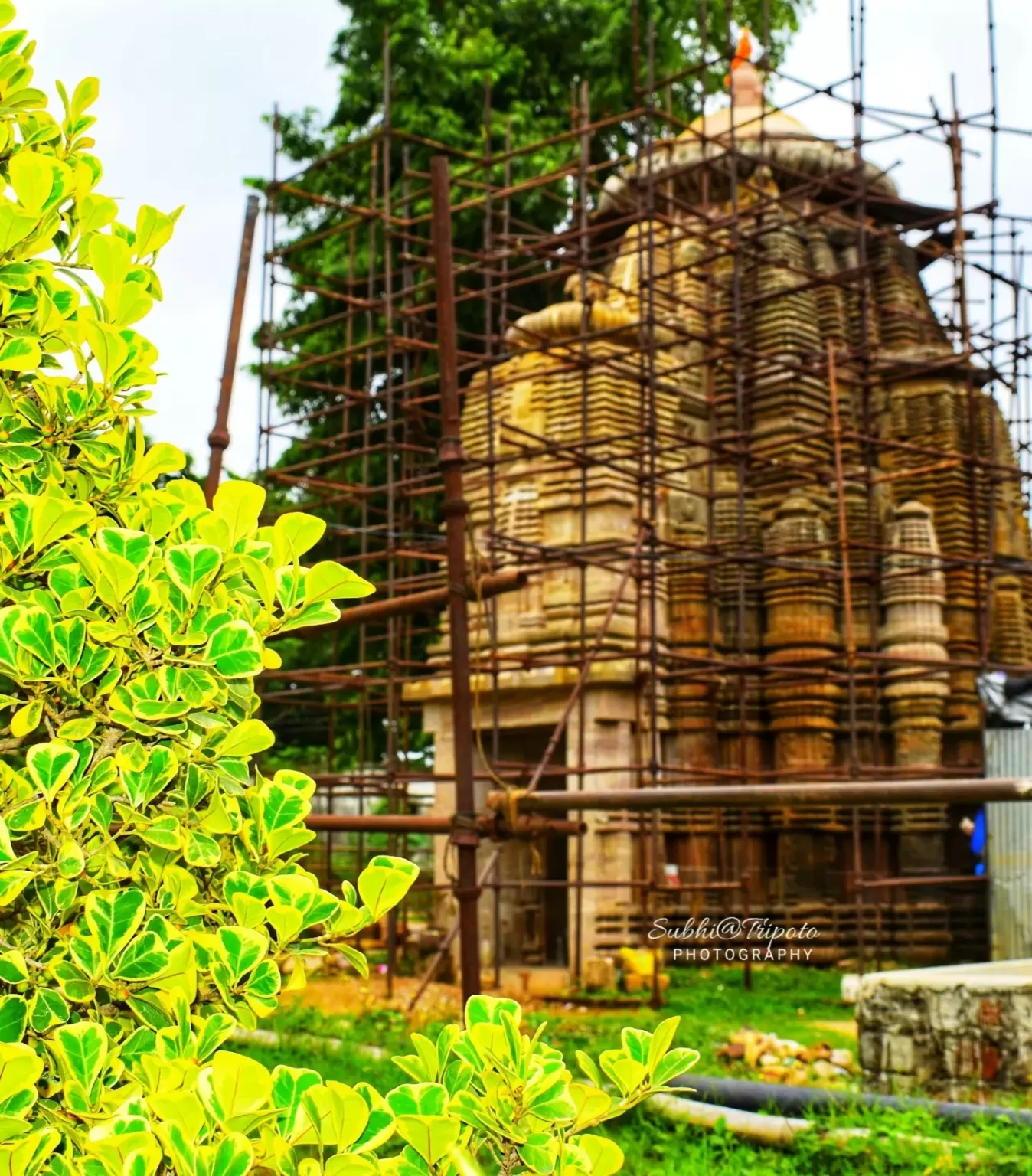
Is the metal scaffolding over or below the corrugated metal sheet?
over

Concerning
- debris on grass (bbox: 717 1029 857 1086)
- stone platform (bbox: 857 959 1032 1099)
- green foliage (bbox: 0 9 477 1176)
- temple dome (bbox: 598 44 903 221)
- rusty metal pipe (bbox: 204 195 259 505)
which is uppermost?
temple dome (bbox: 598 44 903 221)

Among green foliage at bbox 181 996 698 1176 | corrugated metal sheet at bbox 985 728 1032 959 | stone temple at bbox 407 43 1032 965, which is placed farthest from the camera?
stone temple at bbox 407 43 1032 965

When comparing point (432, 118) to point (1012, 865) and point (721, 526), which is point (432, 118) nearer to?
point (721, 526)

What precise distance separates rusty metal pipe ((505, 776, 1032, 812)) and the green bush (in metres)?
2.19

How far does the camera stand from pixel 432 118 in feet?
61.7

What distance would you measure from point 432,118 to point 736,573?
28.6 ft

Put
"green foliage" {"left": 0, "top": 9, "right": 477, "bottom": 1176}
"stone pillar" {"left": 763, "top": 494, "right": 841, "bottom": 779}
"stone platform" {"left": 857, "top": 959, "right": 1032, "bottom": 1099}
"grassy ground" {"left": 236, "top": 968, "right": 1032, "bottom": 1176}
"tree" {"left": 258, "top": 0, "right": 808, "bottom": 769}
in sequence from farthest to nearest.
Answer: "tree" {"left": 258, "top": 0, "right": 808, "bottom": 769} → "stone pillar" {"left": 763, "top": 494, "right": 841, "bottom": 779} → "stone platform" {"left": 857, "top": 959, "right": 1032, "bottom": 1099} → "grassy ground" {"left": 236, "top": 968, "right": 1032, "bottom": 1176} → "green foliage" {"left": 0, "top": 9, "right": 477, "bottom": 1176}

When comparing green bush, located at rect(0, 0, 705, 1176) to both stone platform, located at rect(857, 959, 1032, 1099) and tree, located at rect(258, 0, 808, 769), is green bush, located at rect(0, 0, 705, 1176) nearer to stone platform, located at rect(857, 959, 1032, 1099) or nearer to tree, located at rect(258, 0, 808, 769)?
stone platform, located at rect(857, 959, 1032, 1099)

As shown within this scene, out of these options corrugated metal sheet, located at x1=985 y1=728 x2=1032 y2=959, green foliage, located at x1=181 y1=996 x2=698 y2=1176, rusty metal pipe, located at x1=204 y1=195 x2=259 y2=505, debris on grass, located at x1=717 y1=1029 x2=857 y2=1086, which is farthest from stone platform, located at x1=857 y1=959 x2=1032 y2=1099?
corrugated metal sheet, located at x1=985 y1=728 x2=1032 y2=959

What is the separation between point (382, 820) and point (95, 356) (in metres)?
2.90

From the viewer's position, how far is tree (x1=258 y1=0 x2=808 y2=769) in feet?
60.3

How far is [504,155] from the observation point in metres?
12.9

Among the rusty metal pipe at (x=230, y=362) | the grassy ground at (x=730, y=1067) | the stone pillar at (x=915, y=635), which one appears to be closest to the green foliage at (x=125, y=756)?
the grassy ground at (x=730, y=1067)

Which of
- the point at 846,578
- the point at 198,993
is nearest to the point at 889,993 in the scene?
the point at 198,993
